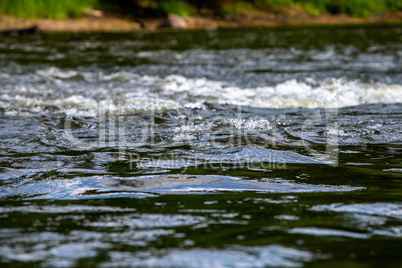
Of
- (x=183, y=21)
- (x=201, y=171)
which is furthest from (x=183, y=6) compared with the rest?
(x=201, y=171)

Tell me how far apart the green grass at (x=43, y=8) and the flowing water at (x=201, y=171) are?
1515 centimetres

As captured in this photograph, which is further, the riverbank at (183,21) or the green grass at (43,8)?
the green grass at (43,8)

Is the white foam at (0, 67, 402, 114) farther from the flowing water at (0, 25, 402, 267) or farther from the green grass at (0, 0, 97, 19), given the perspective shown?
the green grass at (0, 0, 97, 19)

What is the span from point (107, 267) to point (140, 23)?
22.4m

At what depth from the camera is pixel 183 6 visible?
2711 centimetres

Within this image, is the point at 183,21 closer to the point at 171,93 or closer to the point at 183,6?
the point at 183,6

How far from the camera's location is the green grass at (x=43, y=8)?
22.0m

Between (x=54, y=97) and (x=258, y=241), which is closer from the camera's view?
(x=258, y=241)

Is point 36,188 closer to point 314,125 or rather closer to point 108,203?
point 108,203

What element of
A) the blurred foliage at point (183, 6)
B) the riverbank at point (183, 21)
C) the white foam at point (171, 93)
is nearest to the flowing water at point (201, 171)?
the white foam at point (171, 93)

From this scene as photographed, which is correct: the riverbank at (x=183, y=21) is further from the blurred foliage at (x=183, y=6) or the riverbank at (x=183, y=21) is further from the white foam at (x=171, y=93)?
the white foam at (x=171, y=93)

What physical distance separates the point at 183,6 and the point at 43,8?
749cm

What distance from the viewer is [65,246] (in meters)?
2.11

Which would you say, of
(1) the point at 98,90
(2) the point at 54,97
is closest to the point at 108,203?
(2) the point at 54,97
